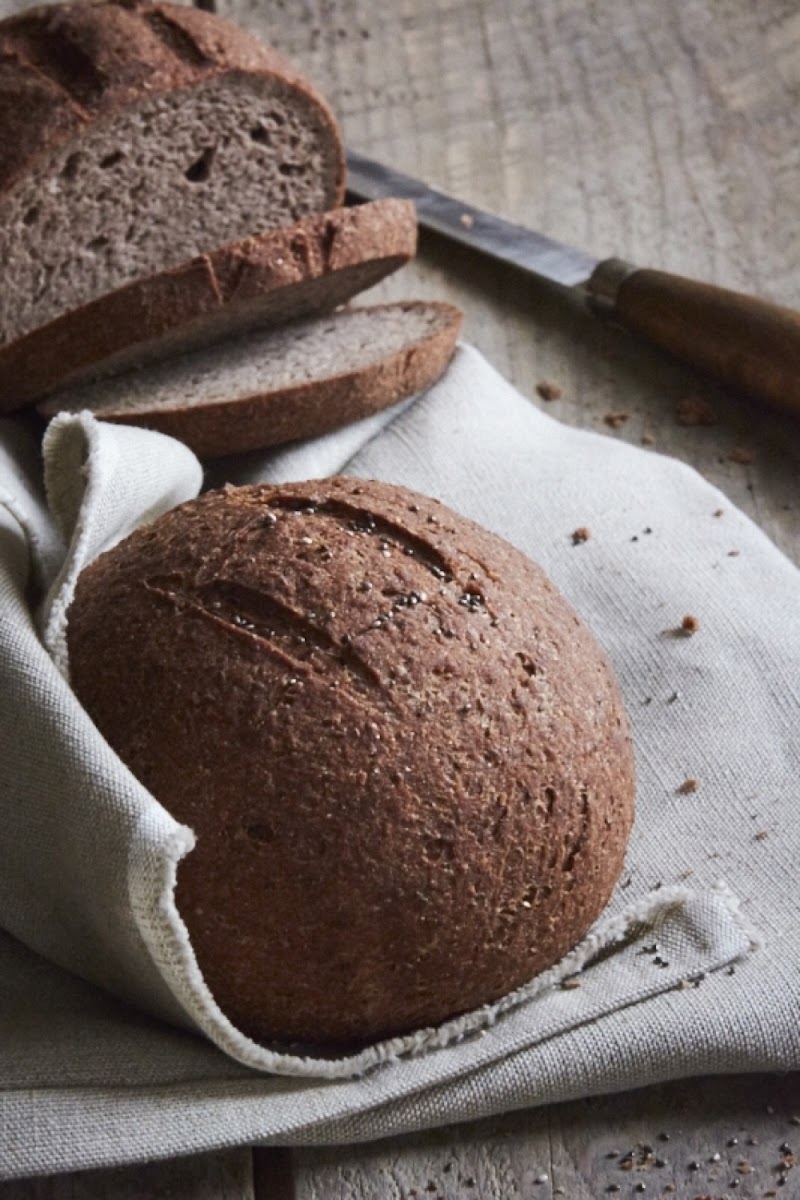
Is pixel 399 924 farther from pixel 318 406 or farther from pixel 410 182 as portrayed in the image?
pixel 410 182

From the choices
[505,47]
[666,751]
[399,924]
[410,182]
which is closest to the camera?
[399,924]

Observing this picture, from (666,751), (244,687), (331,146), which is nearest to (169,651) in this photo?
(244,687)

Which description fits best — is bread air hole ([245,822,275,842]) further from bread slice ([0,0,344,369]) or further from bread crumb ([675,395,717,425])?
bread crumb ([675,395,717,425])

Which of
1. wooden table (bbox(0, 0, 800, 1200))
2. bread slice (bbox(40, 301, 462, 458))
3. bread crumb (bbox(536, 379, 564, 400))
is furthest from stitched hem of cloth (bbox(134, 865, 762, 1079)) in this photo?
bread crumb (bbox(536, 379, 564, 400))

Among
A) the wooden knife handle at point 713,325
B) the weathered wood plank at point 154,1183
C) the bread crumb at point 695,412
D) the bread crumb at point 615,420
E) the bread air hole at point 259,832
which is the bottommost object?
the weathered wood plank at point 154,1183

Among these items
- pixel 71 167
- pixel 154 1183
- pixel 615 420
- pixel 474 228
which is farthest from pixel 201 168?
pixel 154 1183

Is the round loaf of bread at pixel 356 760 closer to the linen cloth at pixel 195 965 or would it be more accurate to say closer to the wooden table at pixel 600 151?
the linen cloth at pixel 195 965

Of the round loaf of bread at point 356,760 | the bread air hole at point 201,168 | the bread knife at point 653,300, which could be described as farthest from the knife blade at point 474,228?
the round loaf of bread at point 356,760

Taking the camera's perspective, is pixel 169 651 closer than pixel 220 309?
Yes
